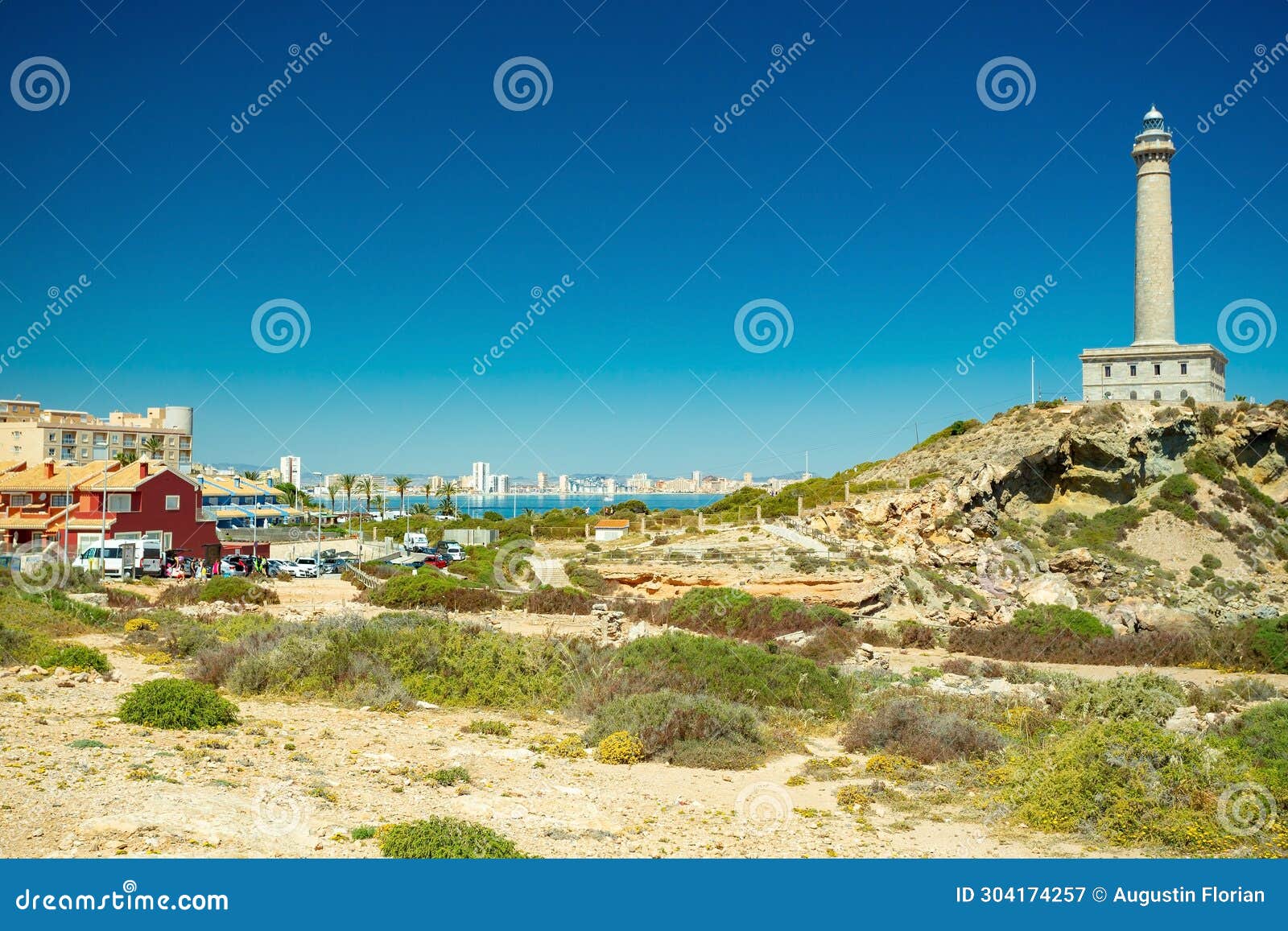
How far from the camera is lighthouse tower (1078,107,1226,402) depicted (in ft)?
167

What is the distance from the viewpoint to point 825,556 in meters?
30.7

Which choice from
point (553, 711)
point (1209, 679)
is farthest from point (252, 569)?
point (1209, 679)

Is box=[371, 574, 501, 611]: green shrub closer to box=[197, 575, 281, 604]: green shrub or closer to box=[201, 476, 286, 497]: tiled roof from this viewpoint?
box=[197, 575, 281, 604]: green shrub

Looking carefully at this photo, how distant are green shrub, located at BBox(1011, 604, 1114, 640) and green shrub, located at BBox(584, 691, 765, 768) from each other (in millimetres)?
15824

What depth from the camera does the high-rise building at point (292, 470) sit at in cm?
12327

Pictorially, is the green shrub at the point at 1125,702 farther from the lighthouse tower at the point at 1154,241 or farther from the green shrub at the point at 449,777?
the lighthouse tower at the point at 1154,241

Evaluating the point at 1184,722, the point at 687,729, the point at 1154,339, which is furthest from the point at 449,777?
the point at 1154,339

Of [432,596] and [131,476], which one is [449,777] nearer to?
[432,596]

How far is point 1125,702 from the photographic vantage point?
12.6m

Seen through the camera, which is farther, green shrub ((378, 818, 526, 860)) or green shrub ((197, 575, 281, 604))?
green shrub ((197, 575, 281, 604))

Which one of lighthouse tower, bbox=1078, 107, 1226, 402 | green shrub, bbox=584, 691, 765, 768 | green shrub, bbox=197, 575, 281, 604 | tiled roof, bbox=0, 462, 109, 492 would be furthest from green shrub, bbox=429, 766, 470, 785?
lighthouse tower, bbox=1078, 107, 1226, 402

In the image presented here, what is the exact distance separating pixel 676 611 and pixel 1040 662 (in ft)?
33.6

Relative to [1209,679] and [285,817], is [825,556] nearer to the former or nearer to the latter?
[1209,679]

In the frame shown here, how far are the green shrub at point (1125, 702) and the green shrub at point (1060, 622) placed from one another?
10.7 metres
